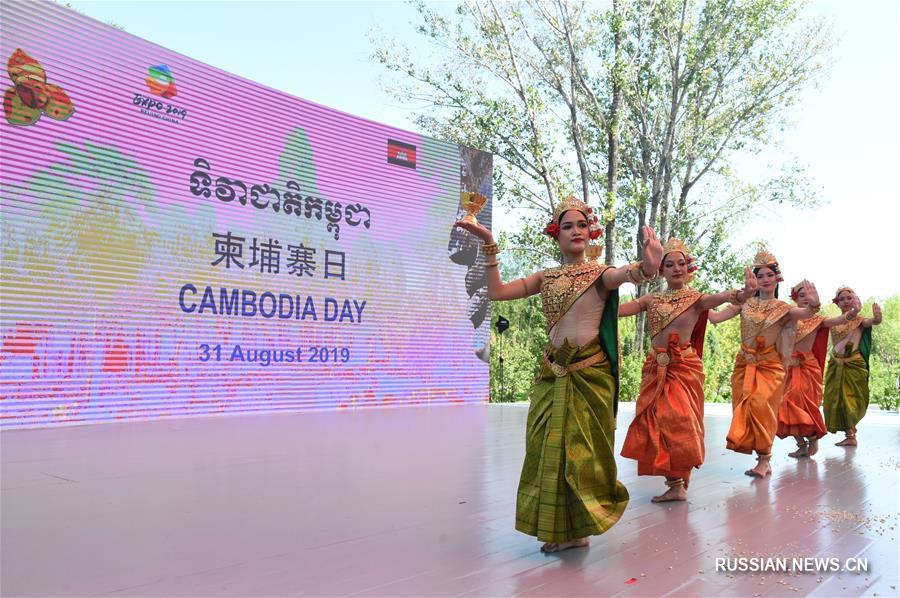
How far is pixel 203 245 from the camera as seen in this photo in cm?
872

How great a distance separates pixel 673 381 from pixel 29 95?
6662 millimetres

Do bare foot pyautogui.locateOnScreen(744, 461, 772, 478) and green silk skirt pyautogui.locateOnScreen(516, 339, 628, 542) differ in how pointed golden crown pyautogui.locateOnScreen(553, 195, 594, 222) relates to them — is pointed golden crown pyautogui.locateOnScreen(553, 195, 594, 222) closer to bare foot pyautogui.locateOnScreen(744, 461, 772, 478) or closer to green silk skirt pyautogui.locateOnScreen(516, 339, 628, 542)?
green silk skirt pyautogui.locateOnScreen(516, 339, 628, 542)

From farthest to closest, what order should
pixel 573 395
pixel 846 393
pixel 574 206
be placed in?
1. pixel 846 393
2. pixel 574 206
3. pixel 573 395

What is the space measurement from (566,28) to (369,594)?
13.5 m

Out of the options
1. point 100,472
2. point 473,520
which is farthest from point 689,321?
point 100,472

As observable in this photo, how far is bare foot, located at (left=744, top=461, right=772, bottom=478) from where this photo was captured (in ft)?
16.7

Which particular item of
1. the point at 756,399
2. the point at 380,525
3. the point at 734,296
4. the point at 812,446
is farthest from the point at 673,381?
the point at 812,446

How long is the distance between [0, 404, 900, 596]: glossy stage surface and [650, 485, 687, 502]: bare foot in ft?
0.20

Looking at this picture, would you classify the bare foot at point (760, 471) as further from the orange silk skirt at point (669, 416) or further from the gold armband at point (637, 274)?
the gold armband at point (637, 274)

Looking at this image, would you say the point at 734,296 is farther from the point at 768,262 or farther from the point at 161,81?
the point at 161,81

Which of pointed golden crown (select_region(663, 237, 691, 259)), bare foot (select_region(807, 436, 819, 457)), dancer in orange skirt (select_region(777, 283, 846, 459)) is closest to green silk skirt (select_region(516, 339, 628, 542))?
pointed golden crown (select_region(663, 237, 691, 259))

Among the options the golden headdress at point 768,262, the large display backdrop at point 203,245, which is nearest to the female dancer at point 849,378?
the golden headdress at point 768,262

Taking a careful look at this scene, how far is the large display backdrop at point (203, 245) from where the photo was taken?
7.43 m

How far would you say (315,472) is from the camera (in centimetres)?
A: 499
